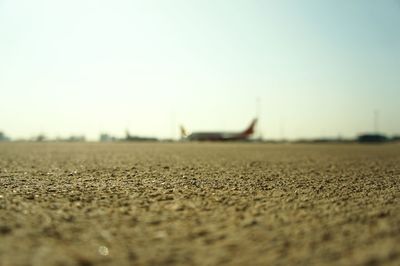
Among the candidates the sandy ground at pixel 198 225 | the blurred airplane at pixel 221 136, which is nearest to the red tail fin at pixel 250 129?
the blurred airplane at pixel 221 136

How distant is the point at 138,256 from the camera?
4004 mm

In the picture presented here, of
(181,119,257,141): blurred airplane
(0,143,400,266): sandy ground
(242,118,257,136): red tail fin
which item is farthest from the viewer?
(242,118,257,136): red tail fin

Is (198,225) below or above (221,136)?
below

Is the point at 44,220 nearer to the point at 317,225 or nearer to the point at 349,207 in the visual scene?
the point at 317,225

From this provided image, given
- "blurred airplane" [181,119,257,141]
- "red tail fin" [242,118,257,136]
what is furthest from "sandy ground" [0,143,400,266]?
"red tail fin" [242,118,257,136]

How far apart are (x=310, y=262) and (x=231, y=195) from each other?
414 centimetres

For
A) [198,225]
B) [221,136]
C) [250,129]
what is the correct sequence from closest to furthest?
1. [198,225]
2. [221,136]
3. [250,129]

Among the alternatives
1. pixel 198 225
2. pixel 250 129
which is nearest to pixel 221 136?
pixel 250 129

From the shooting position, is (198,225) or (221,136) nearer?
(198,225)

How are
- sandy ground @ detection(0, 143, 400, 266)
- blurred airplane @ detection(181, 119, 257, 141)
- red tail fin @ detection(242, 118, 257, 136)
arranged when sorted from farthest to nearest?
red tail fin @ detection(242, 118, 257, 136) → blurred airplane @ detection(181, 119, 257, 141) → sandy ground @ detection(0, 143, 400, 266)

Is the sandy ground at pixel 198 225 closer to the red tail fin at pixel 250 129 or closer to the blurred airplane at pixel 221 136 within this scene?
the blurred airplane at pixel 221 136

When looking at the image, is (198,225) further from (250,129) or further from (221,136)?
(250,129)

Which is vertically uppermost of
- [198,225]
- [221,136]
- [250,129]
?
[250,129]

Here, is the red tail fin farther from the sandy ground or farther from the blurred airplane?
the sandy ground
